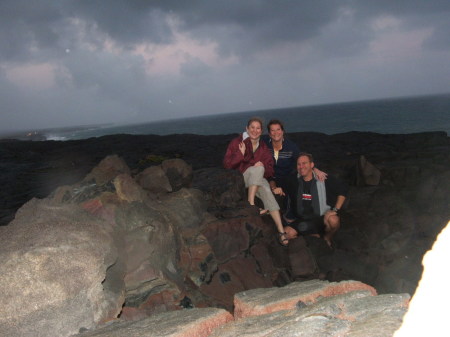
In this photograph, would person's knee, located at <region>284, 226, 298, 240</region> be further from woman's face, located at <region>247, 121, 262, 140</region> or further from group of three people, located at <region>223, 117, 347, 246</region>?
woman's face, located at <region>247, 121, 262, 140</region>

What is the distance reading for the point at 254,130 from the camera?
822cm

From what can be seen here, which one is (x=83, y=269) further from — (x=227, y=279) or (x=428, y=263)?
(x=428, y=263)

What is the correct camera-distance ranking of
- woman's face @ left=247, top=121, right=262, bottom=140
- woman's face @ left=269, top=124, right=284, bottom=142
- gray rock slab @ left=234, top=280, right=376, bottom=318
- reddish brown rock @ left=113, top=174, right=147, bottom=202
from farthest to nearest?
woman's face @ left=269, top=124, right=284, bottom=142, woman's face @ left=247, top=121, right=262, bottom=140, reddish brown rock @ left=113, top=174, right=147, bottom=202, gray rock slab @ left=234, top=280, right=376, bottom=318

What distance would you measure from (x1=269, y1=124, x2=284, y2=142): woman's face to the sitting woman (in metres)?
0.30

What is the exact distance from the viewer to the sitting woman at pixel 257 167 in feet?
28.0

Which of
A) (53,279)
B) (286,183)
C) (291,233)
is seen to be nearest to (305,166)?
(286,183)

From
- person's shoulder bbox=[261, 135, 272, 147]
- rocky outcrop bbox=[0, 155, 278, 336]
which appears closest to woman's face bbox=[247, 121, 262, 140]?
person's shoulder bbox=[261, 135, 272, 147]

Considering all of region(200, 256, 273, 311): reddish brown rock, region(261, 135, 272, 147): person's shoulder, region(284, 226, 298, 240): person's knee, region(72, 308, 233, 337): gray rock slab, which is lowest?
region(200, 256, 273, 311): reddish brown rock

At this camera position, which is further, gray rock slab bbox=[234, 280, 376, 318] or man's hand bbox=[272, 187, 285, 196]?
man's hand bbox=[272, 187, 285, 196]

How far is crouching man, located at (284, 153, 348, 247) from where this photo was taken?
8312mm

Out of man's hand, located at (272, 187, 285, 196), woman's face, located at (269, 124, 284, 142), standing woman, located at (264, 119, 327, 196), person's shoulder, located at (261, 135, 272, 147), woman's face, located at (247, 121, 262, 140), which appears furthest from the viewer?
person's shoulder, located at (261, 135, 272, 147)

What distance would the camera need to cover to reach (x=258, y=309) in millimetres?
4445

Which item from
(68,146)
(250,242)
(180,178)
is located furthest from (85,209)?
(68,146)

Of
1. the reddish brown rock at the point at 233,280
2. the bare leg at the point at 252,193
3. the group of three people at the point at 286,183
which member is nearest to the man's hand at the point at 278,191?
the group of three people at the point at 286,183
